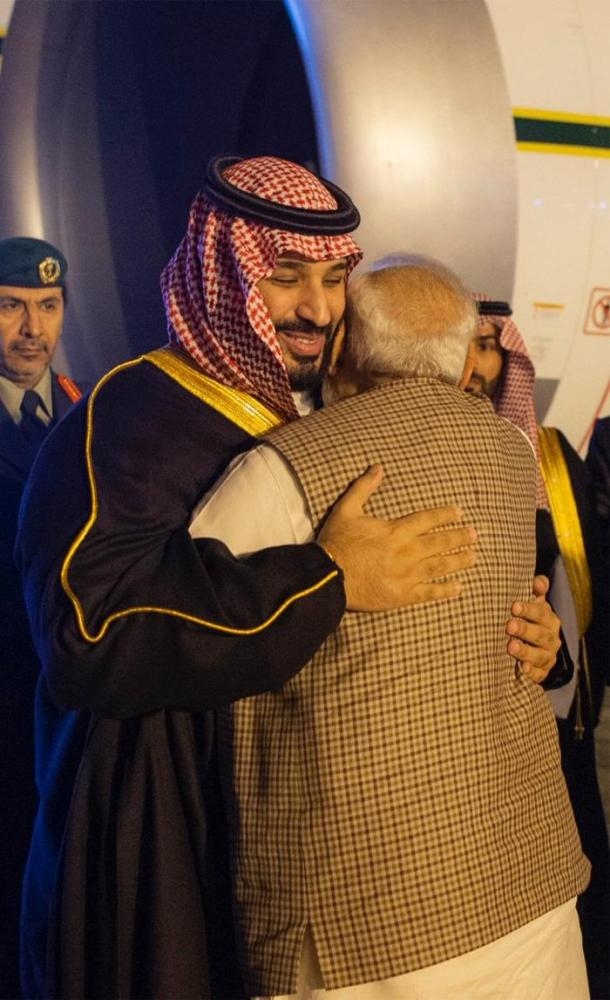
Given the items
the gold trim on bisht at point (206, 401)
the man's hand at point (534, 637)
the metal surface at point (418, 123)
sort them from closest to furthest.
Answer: the gold trim on bisht at point (206, 401), the man's hand at point (534, 637), the metal surface at point (418, 123)

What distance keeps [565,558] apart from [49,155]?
209 cm

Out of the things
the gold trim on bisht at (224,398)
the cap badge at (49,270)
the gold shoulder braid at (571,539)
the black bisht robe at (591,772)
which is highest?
the cap badge at (49,270)

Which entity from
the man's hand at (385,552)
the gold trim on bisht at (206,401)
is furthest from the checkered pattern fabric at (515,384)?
the man's hand at (385,552)

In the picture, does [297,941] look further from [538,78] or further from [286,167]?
[538,78]

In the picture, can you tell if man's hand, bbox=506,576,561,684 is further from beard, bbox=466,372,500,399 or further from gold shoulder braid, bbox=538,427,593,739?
beard, bbox=466,372,500,399

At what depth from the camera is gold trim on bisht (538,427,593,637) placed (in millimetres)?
2598

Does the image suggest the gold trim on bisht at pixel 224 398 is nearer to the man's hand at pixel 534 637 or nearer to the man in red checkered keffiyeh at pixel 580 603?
the man's hand at pixel 534 637

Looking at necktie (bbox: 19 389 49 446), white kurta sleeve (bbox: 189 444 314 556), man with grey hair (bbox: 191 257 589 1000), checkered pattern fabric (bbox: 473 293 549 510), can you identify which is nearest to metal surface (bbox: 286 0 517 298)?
checkered pattern fabric (bbox: 473 293 549 510)

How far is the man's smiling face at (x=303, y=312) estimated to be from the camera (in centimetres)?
165

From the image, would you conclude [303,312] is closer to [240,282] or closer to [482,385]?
[240,282]

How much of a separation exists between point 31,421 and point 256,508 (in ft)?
4.73

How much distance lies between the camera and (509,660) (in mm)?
1589

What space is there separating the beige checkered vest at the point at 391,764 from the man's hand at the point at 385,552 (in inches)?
0.9

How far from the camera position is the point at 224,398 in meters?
1.62
